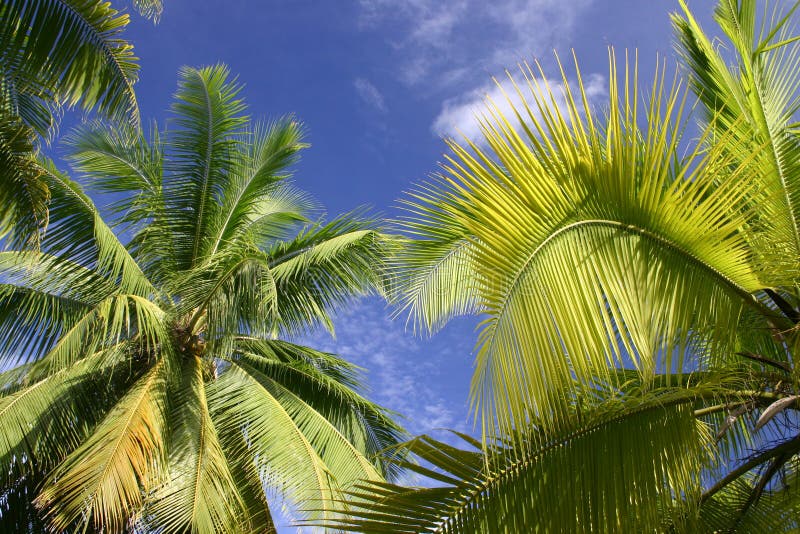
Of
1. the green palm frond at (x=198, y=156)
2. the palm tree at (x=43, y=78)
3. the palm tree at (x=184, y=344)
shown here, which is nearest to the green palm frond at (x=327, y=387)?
the palm tree at (x=184, y=344)

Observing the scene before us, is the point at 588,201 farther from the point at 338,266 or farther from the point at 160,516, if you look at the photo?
the point at 338,266

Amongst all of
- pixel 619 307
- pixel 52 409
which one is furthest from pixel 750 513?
pixel 52 409

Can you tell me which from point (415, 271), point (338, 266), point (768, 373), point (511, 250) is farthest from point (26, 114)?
point (768, 373)

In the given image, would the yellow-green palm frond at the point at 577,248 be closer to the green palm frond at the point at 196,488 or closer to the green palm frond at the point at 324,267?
the green palm frond at the point at 196,488

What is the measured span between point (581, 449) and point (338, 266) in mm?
7244

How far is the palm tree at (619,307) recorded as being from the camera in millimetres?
2762

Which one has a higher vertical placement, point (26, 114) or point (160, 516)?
point (26, 114)

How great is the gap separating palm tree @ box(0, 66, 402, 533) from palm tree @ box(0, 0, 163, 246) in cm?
120

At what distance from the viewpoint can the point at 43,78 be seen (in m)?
6.07

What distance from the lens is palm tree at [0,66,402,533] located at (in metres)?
7.05

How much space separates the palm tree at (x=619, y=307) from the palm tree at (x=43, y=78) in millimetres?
3862

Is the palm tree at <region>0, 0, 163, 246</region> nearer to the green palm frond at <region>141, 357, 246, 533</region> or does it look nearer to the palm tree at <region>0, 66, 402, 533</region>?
the palm tree at <region>0, 66, 402, 533</region>

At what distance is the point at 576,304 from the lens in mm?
2771

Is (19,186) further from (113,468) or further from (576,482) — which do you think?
(576,482)
